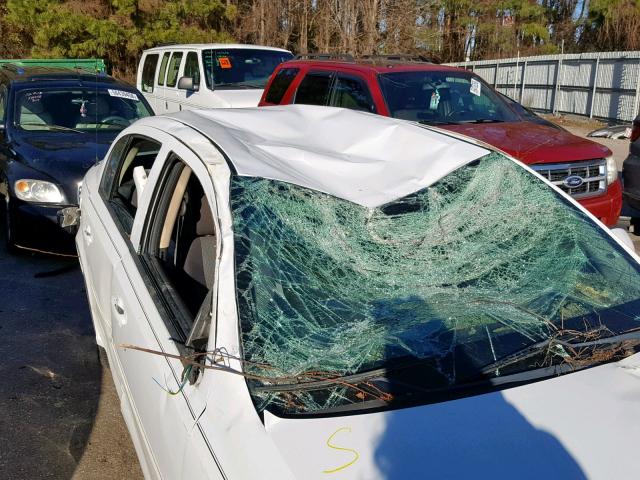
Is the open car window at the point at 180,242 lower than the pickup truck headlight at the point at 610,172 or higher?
higher

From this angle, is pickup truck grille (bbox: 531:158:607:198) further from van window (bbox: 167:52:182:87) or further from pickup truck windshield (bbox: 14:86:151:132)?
van window (bbox: 167:52:182:87)

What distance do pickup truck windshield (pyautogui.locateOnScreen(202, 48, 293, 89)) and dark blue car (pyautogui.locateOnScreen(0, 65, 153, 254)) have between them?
111 inches

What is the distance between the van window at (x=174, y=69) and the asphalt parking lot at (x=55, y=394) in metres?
6.93

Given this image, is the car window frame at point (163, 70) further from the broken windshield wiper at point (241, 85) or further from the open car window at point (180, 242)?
the open car window at point (180, 242)

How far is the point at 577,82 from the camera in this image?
2081cm

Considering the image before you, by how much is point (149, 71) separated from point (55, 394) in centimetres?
1042

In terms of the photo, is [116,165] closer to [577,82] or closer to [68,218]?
[68,218]

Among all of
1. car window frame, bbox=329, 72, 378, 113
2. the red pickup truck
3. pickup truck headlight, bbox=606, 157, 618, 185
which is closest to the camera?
the red pickup truck

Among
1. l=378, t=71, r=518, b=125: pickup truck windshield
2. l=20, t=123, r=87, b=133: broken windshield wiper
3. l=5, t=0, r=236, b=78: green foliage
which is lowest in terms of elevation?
l=20, t=123, r=87, b=133: broken windshield wiper

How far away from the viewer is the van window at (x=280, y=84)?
8.26 m

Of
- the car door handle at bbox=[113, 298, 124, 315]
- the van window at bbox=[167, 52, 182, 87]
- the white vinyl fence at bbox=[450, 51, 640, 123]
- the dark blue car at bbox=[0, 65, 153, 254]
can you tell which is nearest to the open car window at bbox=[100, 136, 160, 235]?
the car door handle at bbox=[113, 298, 124, 315]

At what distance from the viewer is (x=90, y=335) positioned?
485 centimetres

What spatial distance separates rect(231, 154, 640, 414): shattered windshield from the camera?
2127 millimetres

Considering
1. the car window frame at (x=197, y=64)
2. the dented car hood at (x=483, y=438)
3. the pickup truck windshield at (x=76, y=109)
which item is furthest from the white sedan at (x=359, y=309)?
the car window frame at (x=197, y=64)
